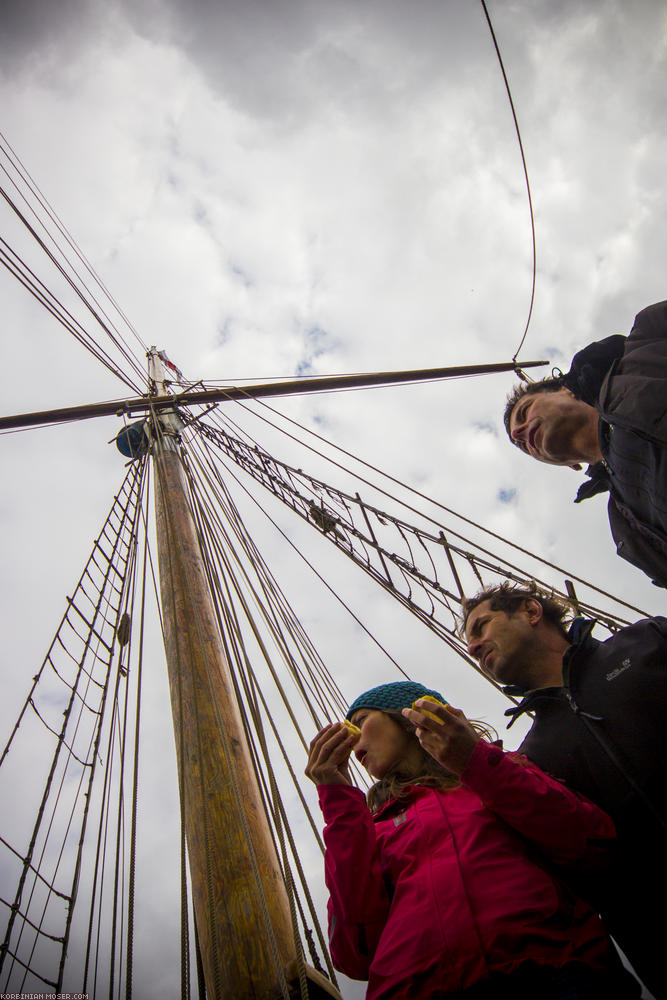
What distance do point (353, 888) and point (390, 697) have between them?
0.69 meters

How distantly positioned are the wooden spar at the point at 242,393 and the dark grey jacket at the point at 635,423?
3.92m

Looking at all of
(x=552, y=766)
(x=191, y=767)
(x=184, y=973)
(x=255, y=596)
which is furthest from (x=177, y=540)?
(x=552, y=766)

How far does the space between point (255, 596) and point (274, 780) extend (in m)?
1.60

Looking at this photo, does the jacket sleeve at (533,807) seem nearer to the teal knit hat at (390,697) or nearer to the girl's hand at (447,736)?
the girl's hand at (447,736)

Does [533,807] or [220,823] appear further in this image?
[220,823]

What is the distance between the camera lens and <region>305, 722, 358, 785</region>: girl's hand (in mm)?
1601

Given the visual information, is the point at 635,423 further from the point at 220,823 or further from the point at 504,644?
the point at 220,823

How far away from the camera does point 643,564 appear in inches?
76.1

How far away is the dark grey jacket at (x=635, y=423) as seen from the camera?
146 centimetres

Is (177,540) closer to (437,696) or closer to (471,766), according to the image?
(437,696)

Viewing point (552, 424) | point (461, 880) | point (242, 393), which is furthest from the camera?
point (242, 393)

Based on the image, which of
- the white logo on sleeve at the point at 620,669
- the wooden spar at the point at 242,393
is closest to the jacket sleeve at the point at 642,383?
the white logo on sleeve at the point at 620,669

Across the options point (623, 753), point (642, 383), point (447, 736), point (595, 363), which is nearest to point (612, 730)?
point (623, 753)

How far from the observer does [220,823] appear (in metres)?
2.05
